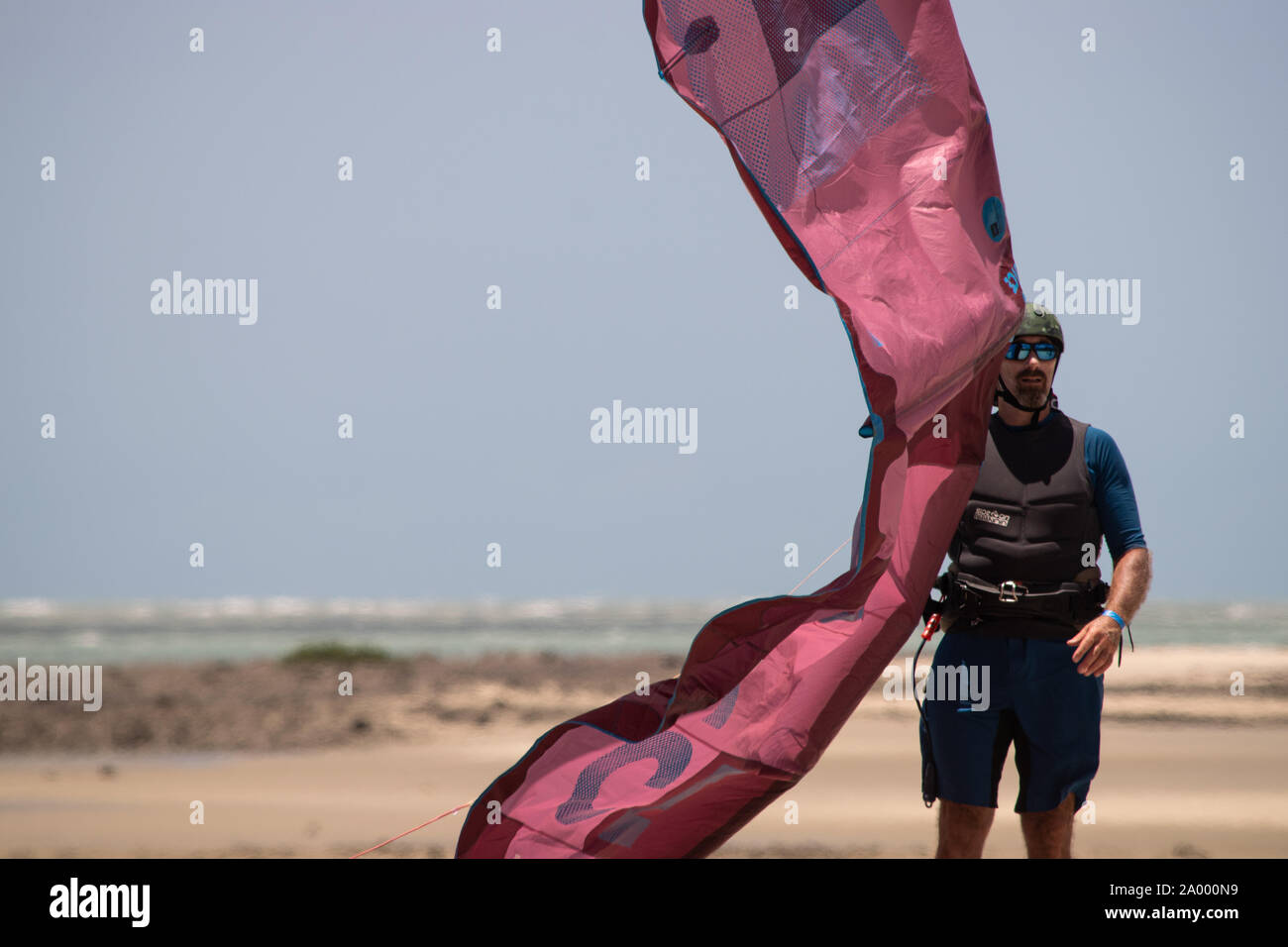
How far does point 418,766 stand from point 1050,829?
8.96m

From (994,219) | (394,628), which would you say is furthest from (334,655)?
(394,628)

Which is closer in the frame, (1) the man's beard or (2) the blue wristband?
(2) the blue wristband

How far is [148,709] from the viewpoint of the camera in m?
15.8

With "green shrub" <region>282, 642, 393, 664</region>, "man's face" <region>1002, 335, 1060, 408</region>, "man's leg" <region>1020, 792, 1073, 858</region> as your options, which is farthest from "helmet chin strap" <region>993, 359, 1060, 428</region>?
"green shrub" <region>282, 642, 393, 664</region>

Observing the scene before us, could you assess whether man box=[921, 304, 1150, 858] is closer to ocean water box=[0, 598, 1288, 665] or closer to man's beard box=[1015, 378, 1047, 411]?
man's beard box=[1015, 378, 1047, 411]

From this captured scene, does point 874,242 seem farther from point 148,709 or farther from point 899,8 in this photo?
point 148,709

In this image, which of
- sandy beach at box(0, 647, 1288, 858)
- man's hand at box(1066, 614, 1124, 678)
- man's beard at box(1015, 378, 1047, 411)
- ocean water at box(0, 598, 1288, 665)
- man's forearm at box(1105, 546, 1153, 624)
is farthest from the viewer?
ocean water at box(0, 598, 1288, 665)

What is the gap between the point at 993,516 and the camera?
4246 millimetres

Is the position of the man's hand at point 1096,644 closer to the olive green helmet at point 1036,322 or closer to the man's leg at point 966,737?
the man's leg at point 966,737

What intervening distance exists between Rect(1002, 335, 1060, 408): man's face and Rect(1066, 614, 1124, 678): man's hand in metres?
0.78

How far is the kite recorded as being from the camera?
144 inches

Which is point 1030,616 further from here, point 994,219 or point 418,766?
point 418,766

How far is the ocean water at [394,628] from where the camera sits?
35250 millimetres
